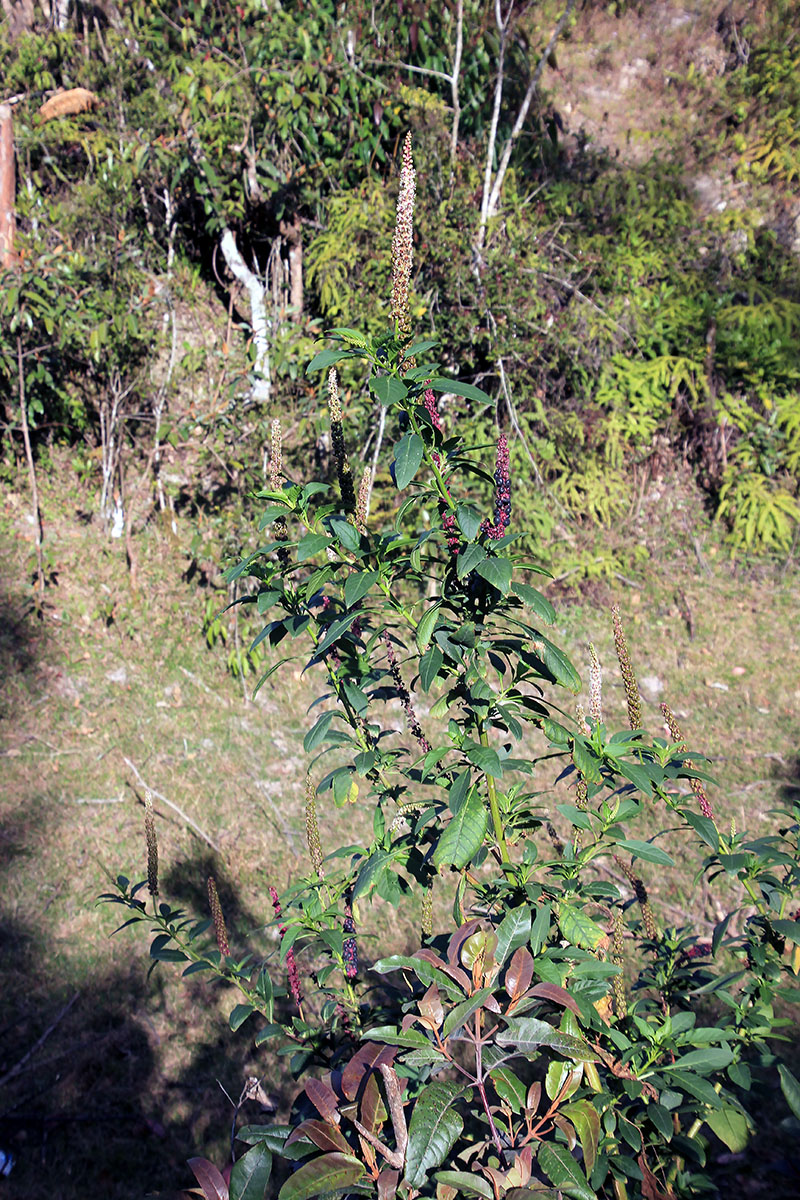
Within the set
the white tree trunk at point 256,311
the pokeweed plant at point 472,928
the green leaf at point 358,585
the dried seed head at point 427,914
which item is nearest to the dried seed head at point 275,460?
the pokeweed plant at point 472,928

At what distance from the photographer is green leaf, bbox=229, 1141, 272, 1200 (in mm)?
1035

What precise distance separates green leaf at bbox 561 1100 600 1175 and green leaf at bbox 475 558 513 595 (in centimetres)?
79

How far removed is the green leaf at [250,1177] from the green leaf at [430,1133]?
8 centimetres

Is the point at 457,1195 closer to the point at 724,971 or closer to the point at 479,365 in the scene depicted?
the point at 724,971

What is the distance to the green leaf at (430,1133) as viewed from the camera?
1006 mm

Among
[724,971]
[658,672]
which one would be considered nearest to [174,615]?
[658,672]

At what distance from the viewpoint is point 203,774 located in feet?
14.5

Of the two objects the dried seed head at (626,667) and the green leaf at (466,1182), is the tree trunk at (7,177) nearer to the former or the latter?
the dried seed head at (626,667)

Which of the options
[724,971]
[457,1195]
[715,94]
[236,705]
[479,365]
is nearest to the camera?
[457,1195]

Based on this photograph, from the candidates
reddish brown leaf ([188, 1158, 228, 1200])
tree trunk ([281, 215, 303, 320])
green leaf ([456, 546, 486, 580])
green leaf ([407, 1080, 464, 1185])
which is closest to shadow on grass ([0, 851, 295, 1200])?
reddish brown leaf ([188, 1158, 228, 1200])

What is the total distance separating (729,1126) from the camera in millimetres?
1443

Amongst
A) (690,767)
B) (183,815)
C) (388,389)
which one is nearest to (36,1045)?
(183,815)

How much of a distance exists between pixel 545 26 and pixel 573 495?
245 inches

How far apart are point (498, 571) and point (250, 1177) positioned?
0.90 m
